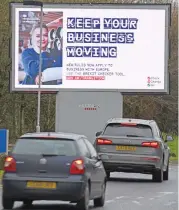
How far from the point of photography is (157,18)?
4338 centimetres

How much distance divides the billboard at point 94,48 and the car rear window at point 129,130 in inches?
650

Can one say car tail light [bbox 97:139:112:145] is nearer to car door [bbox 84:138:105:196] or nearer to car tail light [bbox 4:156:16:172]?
car door [bbox 84:138:105:196]

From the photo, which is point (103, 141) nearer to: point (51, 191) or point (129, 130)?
point (129, 130)

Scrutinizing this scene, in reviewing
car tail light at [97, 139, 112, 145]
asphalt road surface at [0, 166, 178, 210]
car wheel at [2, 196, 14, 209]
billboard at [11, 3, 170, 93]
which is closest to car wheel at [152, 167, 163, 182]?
asphalt road surface at [0, 166, 178, 210]

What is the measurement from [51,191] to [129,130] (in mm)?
10044

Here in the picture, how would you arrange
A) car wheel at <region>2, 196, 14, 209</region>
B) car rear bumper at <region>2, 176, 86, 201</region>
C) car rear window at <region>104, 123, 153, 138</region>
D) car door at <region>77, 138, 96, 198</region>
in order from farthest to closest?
car rear window at <region>104, 123, 153, 138</region> < car door at <region>77, 138, 96, 198</region> < car wheel at <region>2, 196, 14, 209</region> < car rear bumper at <region>2, 176, 86, 201</region>

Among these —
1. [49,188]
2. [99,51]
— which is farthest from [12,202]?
[99,51]

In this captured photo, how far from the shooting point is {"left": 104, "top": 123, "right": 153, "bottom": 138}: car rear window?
2633 cm

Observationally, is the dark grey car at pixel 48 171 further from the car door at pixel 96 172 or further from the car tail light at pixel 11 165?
the car door at pixel 96 172

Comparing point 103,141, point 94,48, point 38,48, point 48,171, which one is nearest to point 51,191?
point 48,171

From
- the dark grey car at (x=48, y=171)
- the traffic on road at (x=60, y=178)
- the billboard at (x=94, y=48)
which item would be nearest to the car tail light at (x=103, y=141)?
the traffic on road at (x=60, y=178)

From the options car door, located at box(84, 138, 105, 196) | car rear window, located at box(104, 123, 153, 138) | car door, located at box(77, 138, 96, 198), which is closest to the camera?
car door, located at box(77, 138, 96, 198)

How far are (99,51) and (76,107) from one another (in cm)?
416

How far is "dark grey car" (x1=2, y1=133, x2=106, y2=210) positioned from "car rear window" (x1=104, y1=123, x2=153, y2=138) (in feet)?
30.2
